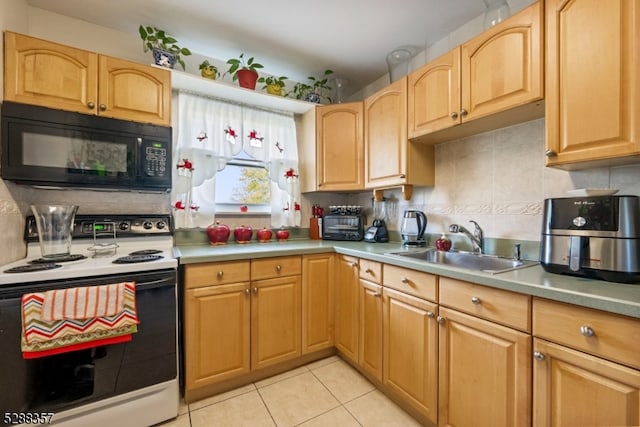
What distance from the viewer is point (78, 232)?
1.70m

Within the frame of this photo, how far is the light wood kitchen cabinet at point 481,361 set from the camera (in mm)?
1039

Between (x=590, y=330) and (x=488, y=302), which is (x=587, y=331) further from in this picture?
(x=488, y=302)

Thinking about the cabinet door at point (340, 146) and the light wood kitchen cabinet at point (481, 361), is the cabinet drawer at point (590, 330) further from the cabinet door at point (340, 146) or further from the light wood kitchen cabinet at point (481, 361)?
the cabinet door at point (340, 146)

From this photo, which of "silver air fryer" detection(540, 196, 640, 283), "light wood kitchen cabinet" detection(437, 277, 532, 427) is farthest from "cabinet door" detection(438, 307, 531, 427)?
"silver air fryer" detection(540, 196, 640, 283)

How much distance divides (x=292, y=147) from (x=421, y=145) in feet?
3.76

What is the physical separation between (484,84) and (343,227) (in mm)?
1444

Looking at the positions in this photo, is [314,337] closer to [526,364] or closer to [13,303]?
[526,364]

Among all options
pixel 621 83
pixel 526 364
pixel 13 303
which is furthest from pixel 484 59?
pixel 13 303

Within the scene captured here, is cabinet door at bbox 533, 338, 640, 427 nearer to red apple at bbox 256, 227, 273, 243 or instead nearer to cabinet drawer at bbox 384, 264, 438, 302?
cabinet drawer at bbox 384, 264, 438, 302

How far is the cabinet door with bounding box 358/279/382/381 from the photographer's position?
5.58ft

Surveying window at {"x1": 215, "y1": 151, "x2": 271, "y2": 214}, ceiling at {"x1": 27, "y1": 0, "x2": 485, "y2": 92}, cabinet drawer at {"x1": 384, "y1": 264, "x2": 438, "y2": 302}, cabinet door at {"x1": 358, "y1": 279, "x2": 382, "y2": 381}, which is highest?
ceiling at {"x1": 27, "y1": 0, "x2": 485, "y2": 92}

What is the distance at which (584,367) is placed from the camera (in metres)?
0.88

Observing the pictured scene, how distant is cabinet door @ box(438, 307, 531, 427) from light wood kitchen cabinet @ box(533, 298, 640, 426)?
51 millimetres

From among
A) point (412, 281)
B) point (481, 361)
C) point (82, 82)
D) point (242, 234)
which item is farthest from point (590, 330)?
point (82, 82)
